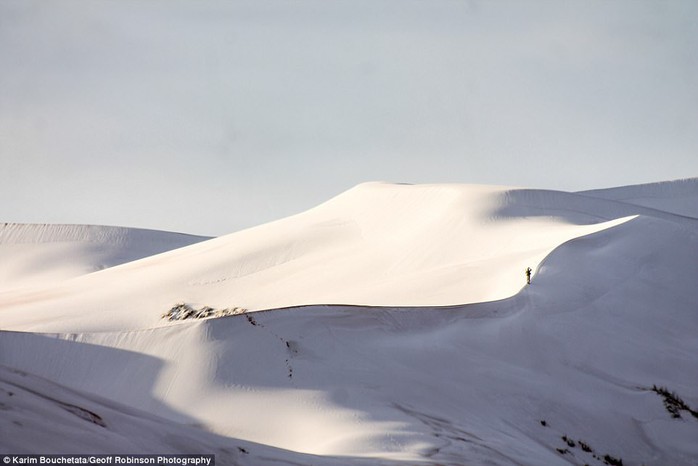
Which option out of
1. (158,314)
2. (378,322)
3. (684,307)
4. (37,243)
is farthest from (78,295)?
(37,243)

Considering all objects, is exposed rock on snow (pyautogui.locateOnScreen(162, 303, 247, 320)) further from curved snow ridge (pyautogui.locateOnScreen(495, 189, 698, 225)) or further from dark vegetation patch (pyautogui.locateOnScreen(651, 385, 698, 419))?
curved snow ridge (pyautogui.locateOnScreen(495, 189, 698, 225))

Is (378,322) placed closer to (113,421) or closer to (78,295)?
(113,421)

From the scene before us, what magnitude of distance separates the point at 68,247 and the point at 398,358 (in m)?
30.9

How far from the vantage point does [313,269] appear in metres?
24.2

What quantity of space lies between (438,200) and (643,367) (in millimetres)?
12350

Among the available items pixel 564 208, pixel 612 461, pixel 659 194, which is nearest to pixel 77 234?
pixel 659 194

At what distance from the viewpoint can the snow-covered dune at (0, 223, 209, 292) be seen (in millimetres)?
40094

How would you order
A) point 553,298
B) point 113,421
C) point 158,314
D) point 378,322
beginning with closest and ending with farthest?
point 113,421
point 378,322
point 553,298
point 158,314

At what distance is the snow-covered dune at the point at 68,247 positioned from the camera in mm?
40094

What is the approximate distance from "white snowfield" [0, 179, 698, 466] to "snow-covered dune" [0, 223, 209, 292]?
1571cm

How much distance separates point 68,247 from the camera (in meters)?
43.1

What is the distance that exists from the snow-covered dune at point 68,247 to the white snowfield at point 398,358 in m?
15.7

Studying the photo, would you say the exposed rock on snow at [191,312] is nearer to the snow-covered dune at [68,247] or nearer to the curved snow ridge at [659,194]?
the curved snow ridge at [659,194]

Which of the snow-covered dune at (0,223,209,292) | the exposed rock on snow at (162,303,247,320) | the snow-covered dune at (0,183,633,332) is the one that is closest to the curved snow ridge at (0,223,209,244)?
the snow-covered dune at (0,223,209,292)
